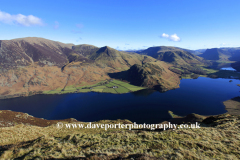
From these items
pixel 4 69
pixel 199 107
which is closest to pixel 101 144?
pixel 199 107

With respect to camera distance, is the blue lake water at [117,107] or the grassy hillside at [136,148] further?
the blue lake water at [117,107]

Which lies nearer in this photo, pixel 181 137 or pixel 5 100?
pixel 181 137

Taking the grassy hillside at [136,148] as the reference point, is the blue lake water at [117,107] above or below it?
below

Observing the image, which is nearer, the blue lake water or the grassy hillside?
the grassy hillside

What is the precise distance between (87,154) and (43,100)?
552 feet

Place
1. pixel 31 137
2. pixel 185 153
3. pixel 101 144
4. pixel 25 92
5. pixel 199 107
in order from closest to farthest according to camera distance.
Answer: pixel 185 153 → pixel 101 144 → pixel 31 137 → pixel 199 107 → pixel 25 92

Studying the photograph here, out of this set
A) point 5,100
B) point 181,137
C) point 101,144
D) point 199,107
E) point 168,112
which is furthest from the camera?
point 5,100

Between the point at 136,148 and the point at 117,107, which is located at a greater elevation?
the point at 136,148

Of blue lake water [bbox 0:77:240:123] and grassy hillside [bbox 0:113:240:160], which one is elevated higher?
grassy hillside [bbox 0:113:240:160]

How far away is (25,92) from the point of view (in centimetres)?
16700

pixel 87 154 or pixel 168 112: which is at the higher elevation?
pixel 87 154

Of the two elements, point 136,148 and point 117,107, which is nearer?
point 136,148

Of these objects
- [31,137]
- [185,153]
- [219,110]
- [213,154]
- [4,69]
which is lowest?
[219,110]

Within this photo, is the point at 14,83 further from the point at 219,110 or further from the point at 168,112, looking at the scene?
the point at 219,110
